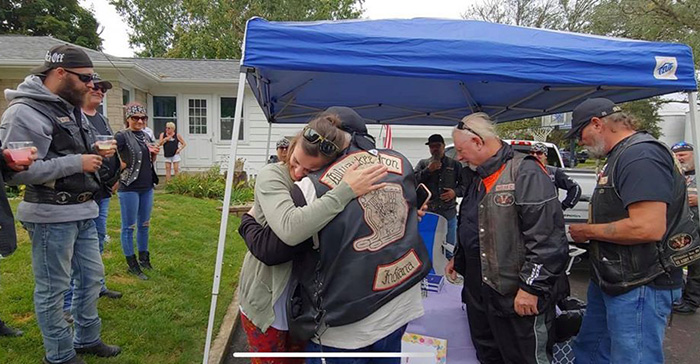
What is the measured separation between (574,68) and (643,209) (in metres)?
1.08

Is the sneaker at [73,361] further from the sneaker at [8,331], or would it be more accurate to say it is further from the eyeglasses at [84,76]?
the eyeglasses at [84,76]

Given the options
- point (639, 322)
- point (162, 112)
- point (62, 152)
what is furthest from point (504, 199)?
point (162, 112)

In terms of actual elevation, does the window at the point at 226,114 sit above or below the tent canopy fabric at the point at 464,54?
below

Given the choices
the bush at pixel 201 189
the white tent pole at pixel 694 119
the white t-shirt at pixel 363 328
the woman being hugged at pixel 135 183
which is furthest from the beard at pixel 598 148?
the bush at pixel 201 189

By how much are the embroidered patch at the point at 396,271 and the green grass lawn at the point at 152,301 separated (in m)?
2.11

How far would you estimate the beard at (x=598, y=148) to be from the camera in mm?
2273

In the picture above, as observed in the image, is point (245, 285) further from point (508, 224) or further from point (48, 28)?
point (48, 28)

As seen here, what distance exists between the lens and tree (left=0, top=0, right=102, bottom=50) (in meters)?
22.8

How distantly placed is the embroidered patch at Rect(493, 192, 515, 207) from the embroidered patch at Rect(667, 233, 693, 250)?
0.89 metres

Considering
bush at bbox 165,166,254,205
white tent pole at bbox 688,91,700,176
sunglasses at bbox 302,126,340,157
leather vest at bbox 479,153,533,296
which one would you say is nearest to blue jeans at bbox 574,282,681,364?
leather vest at bbox 479,153,533,296

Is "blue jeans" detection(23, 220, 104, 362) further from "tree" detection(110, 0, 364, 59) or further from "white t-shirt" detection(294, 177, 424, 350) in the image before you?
"tree" detection(110, 0, 364, 59)

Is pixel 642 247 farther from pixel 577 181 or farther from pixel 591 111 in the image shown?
pixel 577 181

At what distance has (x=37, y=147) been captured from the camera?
2.21 meters

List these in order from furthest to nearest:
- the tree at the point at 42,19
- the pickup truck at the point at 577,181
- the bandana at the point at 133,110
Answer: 1. the tree at the point at 42,19
2. the pickup truck at the point at 577,181
3. the bandana at the point at 133,110
